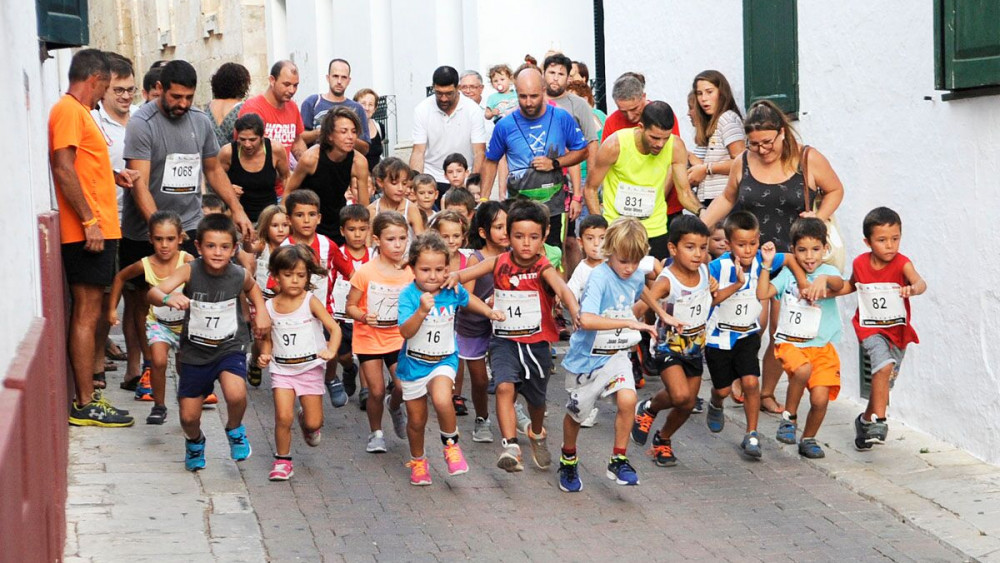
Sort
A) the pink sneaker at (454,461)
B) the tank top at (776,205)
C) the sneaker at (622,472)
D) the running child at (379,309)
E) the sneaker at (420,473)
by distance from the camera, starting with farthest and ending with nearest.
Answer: the tank top at (776,205) → the running child at (379,309) → the sneaker at (420,473) → the pink sneaker at (454,461) → the sneaker at (622,472)

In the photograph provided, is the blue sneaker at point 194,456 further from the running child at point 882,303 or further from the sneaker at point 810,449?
the running child at point 882,303

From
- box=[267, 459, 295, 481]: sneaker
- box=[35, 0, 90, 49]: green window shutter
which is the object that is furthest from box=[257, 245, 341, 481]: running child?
box=[35, 0, 90, 49]: green window shutter

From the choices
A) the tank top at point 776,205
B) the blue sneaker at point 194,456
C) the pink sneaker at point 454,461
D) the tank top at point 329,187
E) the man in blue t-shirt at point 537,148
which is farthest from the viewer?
the man in blue t-shirt at point 537,148

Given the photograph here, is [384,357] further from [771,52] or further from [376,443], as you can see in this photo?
[771,52]

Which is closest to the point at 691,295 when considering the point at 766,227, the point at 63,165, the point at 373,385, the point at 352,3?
the point at 766,227

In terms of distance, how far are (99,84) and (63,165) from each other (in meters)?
0.55

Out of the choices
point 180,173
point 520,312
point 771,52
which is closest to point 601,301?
point 520,312

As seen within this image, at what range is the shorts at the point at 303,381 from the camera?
776 cm

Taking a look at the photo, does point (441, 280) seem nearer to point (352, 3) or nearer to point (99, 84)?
point (99, 84)

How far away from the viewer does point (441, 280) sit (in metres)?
7.56

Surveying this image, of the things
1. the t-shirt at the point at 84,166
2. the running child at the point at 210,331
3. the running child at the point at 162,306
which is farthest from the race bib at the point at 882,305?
the t-shirt at the point at 84,166

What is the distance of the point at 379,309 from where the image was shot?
26.9 ft

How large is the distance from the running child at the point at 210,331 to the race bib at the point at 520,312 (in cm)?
124

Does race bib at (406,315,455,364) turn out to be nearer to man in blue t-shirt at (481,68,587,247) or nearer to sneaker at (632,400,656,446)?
sneaker at (632,400,656,446)
